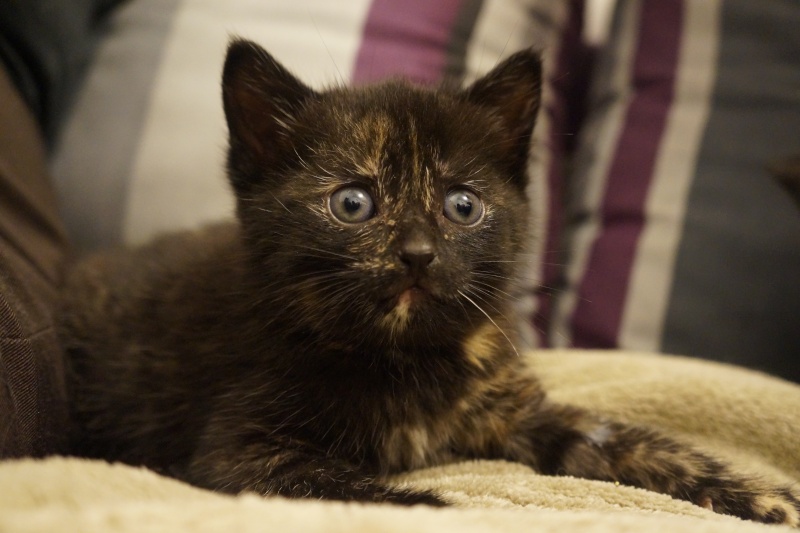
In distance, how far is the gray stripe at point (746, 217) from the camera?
146cm

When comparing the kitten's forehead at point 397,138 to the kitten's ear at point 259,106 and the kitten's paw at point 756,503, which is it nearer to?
the kitten's ear at point 259,106

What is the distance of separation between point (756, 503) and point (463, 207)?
60cm

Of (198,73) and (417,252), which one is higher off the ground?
(198,73)

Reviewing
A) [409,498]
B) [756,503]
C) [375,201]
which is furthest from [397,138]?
[756,503]

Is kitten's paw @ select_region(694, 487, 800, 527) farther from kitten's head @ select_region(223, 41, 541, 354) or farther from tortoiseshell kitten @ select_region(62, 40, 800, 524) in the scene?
kitten's head @ select_region(223, 41, 541, 354)

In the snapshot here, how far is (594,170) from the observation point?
1719 millimetres

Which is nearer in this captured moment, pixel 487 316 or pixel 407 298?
pixel 407 298

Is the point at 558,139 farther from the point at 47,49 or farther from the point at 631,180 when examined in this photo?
the point at 47,49

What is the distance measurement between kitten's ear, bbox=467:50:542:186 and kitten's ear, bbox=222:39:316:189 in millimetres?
302

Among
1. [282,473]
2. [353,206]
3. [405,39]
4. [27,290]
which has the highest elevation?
[405,39]

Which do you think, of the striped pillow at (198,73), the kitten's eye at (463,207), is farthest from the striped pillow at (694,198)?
the kitten's eye at (463,207)

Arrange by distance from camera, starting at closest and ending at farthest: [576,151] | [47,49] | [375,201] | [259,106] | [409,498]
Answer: [409,498] → [375,201] → [259,106] → [47,49] → [576,151]

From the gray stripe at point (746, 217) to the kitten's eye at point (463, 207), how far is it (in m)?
0.76

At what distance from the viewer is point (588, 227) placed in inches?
66.9
